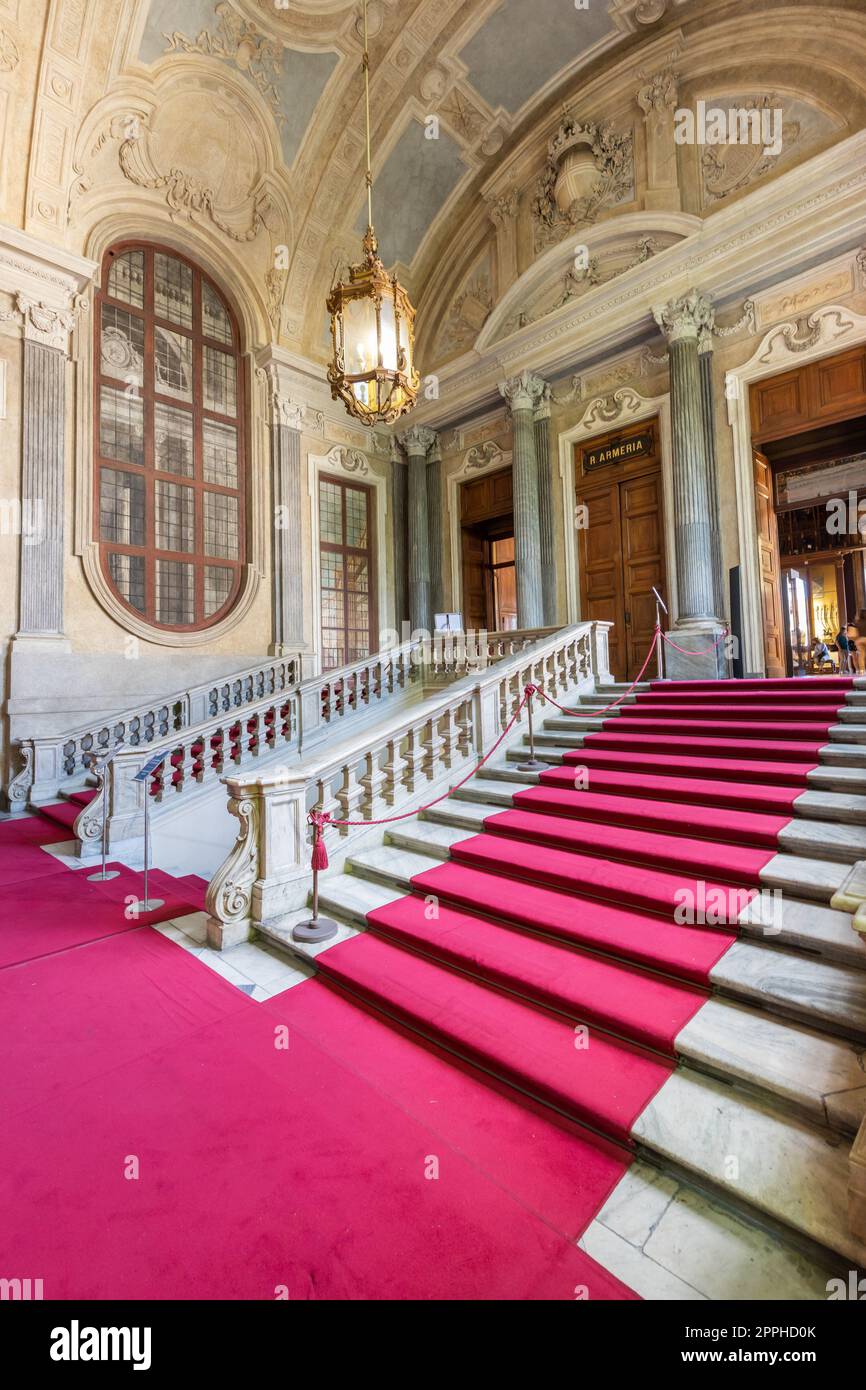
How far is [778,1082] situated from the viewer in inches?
75.2

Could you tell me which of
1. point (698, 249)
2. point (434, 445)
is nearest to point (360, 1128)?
point (698, 249)

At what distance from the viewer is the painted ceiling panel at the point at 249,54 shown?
7629mm

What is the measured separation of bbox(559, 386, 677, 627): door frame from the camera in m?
8.34

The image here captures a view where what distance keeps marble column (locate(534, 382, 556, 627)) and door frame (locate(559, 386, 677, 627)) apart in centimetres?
23

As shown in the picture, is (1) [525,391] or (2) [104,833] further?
(1) [525,391]

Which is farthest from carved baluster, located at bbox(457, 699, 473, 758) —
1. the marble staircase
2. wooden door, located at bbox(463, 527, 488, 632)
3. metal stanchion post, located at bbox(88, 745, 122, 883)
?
wooden door, located at bbox(463, 527, 488, 632)

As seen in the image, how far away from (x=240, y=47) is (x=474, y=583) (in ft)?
27.7

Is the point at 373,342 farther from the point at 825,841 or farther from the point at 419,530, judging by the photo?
the point at 419,530

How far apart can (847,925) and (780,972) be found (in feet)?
1.45

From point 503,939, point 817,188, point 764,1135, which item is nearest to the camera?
point 764,1135

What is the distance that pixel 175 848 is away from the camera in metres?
5.73

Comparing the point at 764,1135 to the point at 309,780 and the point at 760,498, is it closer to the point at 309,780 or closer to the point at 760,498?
the point at 309,780

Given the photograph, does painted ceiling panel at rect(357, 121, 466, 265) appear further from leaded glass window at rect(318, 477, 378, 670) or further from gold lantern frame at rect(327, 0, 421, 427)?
gold lantern frame at rect(327, 0, 421, 427)

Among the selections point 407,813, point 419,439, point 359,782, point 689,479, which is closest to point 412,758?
point 407,813
